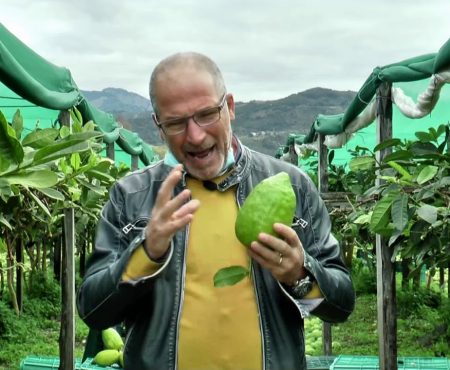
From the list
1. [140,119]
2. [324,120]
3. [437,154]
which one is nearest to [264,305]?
[437,154]

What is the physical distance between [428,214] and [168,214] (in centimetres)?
110

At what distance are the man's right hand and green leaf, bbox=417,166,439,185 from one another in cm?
116

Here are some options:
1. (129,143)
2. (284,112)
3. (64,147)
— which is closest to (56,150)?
(64,147)

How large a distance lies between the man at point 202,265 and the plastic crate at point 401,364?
2.24m

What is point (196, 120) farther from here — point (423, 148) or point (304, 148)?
point (304, 148)

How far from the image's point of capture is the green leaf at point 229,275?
4.07ft

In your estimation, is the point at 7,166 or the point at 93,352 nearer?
the point at 7,166

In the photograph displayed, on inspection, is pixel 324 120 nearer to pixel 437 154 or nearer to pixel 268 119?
pixel 437 154

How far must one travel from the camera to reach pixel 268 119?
1719 cm

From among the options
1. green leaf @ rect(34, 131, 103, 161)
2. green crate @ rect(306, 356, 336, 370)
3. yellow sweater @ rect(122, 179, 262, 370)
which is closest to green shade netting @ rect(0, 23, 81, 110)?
green leaf @ rect(34, 131, 103, 161)

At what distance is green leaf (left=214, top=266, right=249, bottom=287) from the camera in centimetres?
124

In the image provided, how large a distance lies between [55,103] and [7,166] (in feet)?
3.90

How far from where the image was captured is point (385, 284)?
3.26m

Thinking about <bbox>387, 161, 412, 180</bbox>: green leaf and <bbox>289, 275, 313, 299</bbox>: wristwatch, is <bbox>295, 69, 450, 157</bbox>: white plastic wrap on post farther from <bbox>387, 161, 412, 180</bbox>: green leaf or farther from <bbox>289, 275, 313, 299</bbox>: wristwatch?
<bbox>289, 275, 313, 299</bbox>: wristwatch
